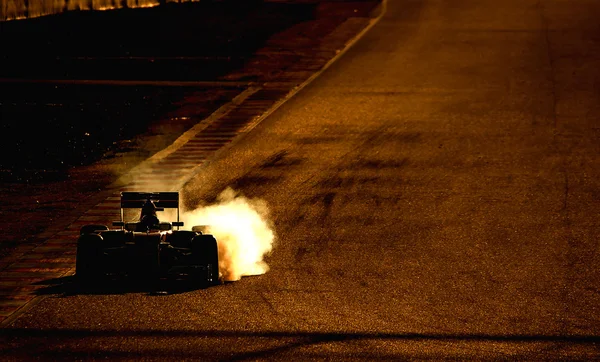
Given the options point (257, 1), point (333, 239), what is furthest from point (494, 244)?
point (257, 1)

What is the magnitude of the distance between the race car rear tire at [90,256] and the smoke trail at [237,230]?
105 cm

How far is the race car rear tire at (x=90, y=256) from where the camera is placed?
28.5ft

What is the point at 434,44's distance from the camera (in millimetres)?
25844

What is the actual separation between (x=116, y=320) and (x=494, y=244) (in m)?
3.95

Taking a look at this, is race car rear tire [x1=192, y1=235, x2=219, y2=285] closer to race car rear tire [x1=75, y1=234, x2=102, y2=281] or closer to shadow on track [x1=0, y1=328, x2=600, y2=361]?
race car rear tire [x1=75, y1=234, x2=102, y2=281]

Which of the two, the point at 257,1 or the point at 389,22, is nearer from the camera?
the point at 389,22

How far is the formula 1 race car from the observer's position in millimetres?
8617

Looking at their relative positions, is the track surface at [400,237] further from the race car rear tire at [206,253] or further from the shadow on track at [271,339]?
the race car rear tire at [206,253]

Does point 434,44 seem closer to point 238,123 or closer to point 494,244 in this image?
point 238,123

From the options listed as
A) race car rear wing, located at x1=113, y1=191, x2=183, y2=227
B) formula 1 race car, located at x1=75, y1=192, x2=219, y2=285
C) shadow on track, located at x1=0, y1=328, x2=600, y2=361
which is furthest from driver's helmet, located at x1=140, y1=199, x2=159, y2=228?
shadow on track, located at x1=0, y1=328, x2=600, y2=361

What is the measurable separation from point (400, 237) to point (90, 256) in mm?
3164

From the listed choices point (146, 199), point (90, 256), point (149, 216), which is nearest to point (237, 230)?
point (146, 199)

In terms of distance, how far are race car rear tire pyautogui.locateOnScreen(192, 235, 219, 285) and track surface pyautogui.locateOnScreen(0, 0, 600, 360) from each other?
0.19 m

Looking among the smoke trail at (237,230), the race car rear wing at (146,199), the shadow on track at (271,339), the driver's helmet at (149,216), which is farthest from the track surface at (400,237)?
the race car rear wing at (146,199)
